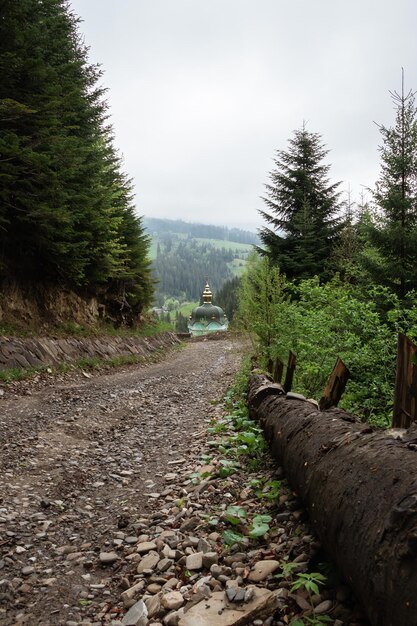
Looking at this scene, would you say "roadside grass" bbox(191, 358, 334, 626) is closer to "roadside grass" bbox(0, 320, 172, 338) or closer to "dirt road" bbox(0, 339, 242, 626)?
"dirt road" bbox(0, 339, 242, 626)

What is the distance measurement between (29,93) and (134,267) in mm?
13672

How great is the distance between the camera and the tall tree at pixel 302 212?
2227cm

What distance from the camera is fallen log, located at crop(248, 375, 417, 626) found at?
201cm

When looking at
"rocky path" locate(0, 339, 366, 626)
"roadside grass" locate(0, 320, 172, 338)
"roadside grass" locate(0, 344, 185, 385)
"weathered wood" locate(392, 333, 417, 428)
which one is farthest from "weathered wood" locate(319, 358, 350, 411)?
"roadside grass" locate(0, 320, 172, 338)

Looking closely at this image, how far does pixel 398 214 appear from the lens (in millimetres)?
13594

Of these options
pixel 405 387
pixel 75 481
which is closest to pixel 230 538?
pixel 405 387

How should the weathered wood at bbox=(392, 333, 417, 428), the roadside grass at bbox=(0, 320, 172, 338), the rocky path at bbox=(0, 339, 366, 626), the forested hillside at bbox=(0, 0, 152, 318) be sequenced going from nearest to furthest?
the rocky path at bbox=(0, 339, 366, 626)
the weathered wood at bbox=(392, 333, 417, 428)
the forested hillside at bbox=(0, 0, 152, 318)
the roadside grass at bbox=(0, 320, 172, 338)

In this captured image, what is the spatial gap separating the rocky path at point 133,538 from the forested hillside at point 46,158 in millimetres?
7860

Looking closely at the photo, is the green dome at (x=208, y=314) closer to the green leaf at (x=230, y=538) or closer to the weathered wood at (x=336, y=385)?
the weathered wood at (x=336, y=385)

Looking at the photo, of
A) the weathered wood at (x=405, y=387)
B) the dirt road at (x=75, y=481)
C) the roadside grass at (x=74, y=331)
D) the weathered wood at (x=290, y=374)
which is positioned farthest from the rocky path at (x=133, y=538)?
the roadside grass at (x=74, y=331)

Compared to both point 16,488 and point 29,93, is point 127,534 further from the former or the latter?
point 29,93

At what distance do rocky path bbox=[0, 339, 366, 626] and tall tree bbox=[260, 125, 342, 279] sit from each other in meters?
16.9

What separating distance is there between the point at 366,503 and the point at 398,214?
43.9 feet

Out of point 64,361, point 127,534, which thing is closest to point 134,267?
point 64,361
